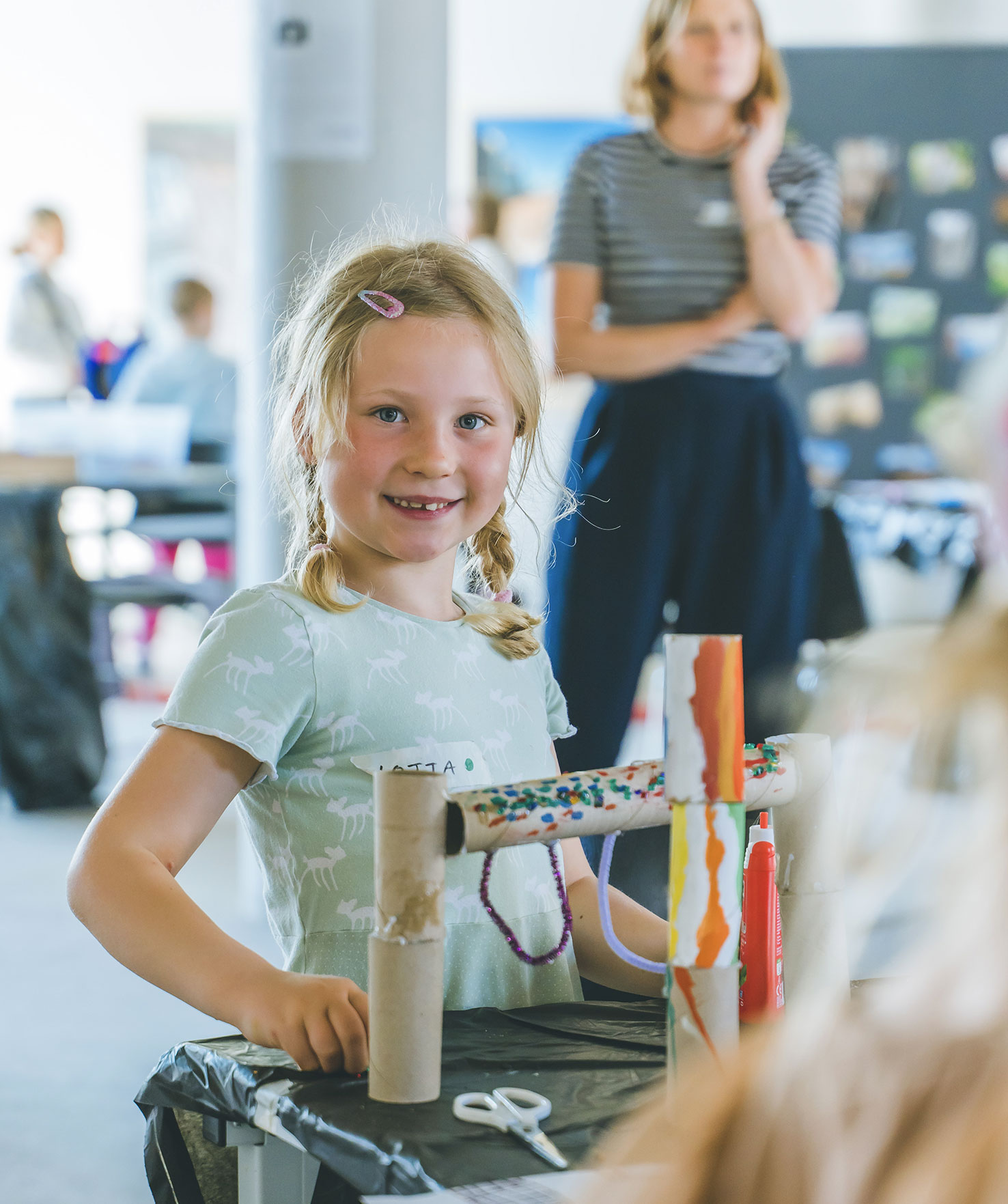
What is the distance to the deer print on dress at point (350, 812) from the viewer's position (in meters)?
0.90

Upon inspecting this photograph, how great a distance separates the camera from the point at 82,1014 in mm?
2195

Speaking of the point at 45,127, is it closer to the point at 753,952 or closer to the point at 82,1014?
the point at 82,1014

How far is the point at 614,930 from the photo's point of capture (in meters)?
0.93

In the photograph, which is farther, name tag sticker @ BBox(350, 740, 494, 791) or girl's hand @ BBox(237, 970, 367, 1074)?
name tag sticker @ BBox(350, 740, 494, 791)

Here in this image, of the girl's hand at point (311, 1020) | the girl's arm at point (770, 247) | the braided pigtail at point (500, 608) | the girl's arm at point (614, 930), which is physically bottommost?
the girl's arm at point (614, 930)

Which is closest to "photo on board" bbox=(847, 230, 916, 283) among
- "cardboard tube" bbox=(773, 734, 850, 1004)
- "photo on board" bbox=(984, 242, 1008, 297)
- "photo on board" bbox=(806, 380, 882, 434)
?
"photo on board" bbox=(984, 242, 1008, 297)

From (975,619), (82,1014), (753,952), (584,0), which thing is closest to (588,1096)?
(753,952)

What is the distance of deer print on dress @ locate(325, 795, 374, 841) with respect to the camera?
0.90 metres

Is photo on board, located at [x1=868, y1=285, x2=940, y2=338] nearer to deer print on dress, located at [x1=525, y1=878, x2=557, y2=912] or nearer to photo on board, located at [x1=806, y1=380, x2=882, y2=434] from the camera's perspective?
photo on board, located at [x1=806, y1=380, x2=882, y2=434]

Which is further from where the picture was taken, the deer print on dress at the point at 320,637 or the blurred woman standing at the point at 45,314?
the blurred woman standing at the point at 45,314

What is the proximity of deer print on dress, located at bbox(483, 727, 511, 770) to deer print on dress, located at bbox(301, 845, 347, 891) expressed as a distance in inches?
4.9

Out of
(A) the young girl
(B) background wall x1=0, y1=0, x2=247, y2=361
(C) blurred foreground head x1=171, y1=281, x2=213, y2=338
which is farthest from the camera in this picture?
(B) background wall x1=0, y1=0, x2=247, y2=361

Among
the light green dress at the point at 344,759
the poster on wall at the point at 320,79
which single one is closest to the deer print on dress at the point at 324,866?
the light green dress at the point at 344,759

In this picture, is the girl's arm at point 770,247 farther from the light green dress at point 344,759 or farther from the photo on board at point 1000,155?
the photo on board at point 1000,155
